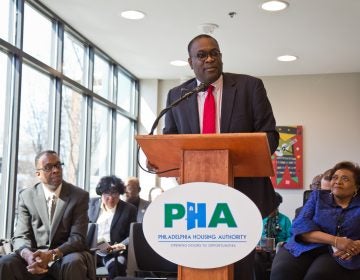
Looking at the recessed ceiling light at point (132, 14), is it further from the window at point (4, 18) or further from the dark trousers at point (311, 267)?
the dark trousers at point (311, 267)

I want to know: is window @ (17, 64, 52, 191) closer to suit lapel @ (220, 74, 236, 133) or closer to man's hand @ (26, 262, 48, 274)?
man's hand @ (26, 262, 48, 274)

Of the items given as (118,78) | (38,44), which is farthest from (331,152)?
(38,44)

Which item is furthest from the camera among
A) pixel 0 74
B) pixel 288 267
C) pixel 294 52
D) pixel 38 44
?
pixel 294 52

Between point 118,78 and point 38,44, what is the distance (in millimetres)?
2175

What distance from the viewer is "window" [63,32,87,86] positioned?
17.4ft

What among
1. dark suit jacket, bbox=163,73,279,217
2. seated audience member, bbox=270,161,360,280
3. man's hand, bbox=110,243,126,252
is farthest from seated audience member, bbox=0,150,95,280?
dark suit jacket, bbox=163,73,279,217

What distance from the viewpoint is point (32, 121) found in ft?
15.3

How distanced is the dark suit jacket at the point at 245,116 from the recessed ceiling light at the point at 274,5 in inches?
109

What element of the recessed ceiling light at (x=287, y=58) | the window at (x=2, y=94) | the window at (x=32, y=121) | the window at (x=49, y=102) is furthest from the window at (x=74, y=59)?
the recessed ceiling light at (x=287, y=58)

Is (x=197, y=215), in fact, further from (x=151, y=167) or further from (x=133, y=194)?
(x=133, y=194)

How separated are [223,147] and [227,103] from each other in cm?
35

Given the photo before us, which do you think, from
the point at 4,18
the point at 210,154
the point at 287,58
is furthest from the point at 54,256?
the point at 287,58

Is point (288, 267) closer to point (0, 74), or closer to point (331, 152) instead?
point (0, 74)

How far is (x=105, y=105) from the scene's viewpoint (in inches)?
252
